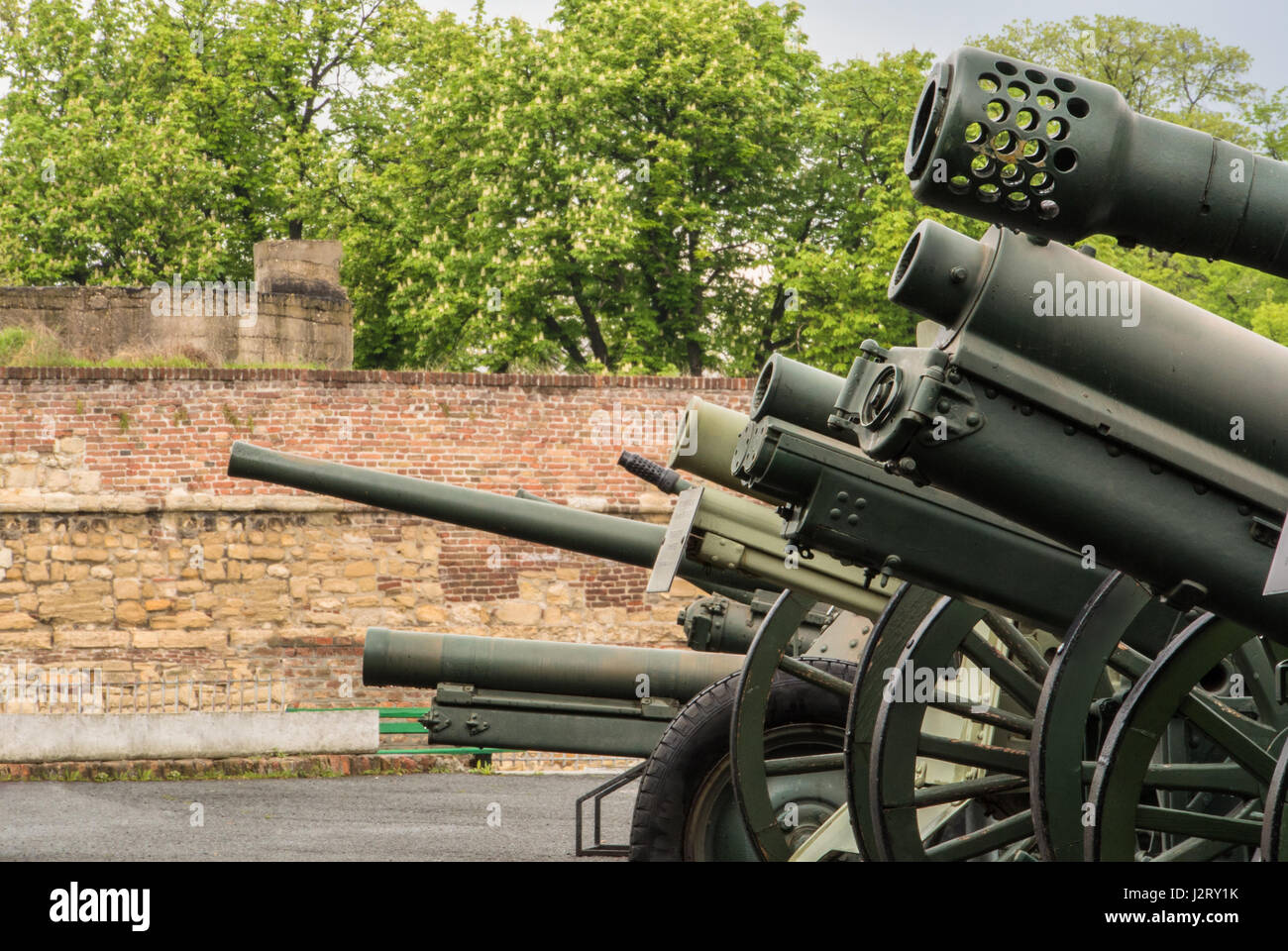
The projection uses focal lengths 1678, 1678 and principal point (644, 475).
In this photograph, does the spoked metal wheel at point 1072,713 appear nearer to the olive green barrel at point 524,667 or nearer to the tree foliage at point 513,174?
the olive green barrel at point 524,667

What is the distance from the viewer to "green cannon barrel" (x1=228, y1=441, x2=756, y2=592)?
9.12 meters

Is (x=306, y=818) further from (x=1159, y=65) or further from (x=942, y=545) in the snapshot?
(x=1159, y=65)

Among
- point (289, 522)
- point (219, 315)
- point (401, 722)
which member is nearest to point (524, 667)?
point (401, 722)

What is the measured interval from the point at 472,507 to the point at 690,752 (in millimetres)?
3398

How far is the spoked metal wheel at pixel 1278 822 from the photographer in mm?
3523

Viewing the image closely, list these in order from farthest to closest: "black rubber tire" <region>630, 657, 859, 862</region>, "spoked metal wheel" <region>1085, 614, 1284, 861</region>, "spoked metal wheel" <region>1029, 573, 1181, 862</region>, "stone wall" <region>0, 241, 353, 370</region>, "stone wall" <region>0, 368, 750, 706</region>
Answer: "stone wall" <region>0, 241, 353, 370</region>
"stone wall" <region>0, 368, 750, 706</region>
"black rubber tire" <region>630, 657, 859, 862</region>
"spoked metal wheel" <region>1029, 573, 1181, 862</region>
"spoked metal wheel" <region>1085, 614, 1284, 861</region>

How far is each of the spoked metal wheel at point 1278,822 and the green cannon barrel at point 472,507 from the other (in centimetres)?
561

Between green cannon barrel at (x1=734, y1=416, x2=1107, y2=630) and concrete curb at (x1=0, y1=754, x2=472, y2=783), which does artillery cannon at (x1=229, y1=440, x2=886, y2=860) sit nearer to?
green cannon barrel at (x1=734, y1=416, x2=1107, y2=630)

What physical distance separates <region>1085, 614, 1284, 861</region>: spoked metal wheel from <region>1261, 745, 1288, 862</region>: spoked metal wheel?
0.43 meters

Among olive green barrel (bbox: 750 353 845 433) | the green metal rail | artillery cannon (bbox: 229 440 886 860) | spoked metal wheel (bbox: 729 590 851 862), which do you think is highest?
olive green barrel (bbox: 750 353 845 433)

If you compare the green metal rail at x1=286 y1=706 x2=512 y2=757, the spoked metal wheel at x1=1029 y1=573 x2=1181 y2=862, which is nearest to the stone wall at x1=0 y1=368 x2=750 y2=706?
the green metal rail at x1=286 y1=706 x2=512 y2=757

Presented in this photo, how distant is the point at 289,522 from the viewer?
16984mm

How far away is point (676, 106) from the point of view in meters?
26.0
